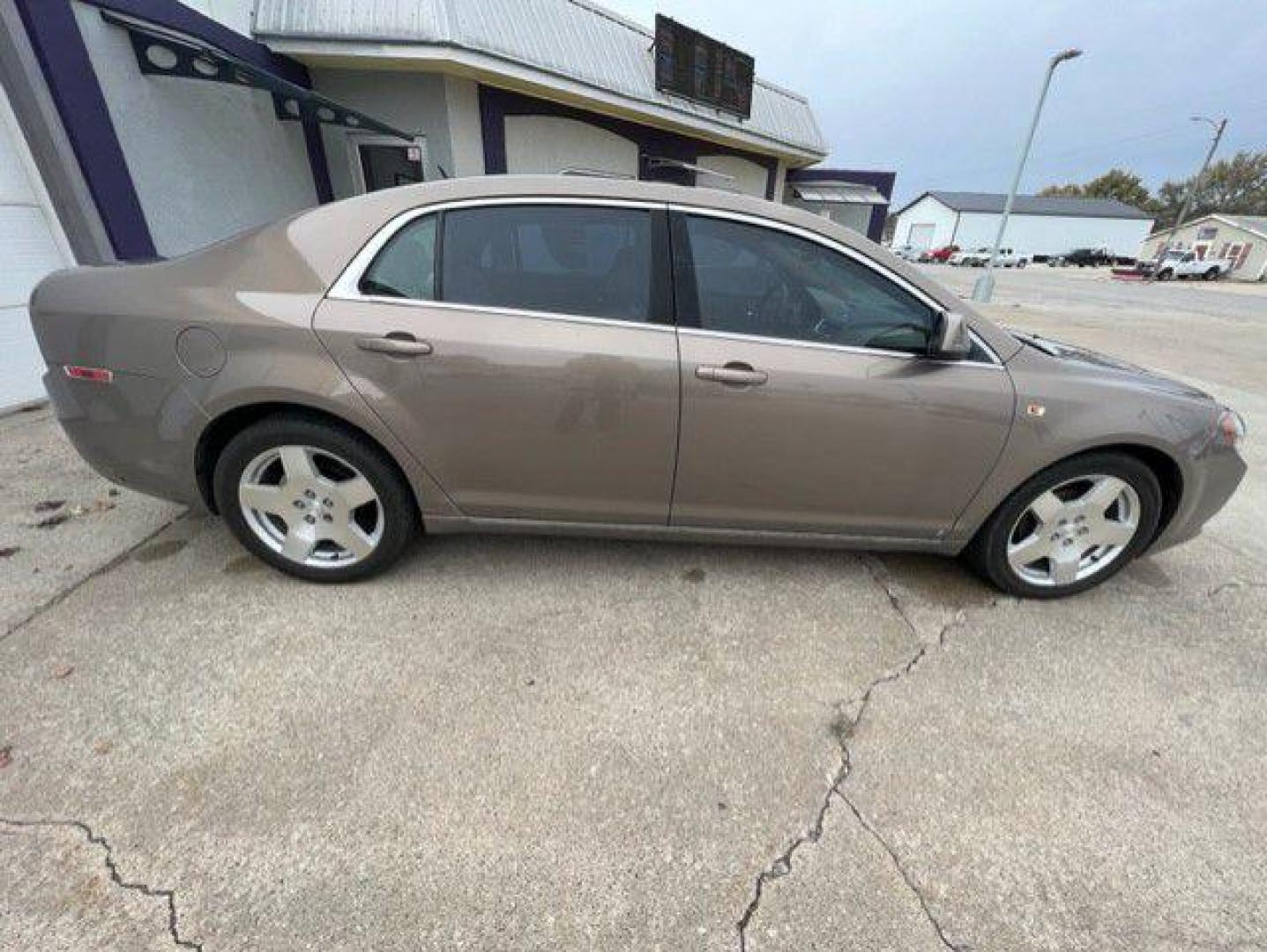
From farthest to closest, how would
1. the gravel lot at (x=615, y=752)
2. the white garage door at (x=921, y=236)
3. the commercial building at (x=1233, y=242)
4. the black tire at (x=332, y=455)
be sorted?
the white garage door at (x=921, y=236) < the commercial building at (x=1233, y=242) < the black tire at (x=332, y=455) < the gravel lot at (x=615, y=752)

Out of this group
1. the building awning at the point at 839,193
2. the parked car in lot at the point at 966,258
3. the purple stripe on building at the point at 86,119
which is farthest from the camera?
the parked car in lot at the point at 966,258

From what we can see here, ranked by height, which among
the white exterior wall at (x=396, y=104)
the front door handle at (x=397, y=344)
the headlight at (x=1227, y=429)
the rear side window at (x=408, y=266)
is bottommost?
the headlight at (x=1227, y=429)

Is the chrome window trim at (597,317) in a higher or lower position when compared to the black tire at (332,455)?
higher

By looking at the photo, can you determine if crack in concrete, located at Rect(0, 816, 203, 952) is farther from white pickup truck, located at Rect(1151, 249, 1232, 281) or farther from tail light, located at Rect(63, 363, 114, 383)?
white pickup truck, located at Rect(1151, 249, 1232, 281)

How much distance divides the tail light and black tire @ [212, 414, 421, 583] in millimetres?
473

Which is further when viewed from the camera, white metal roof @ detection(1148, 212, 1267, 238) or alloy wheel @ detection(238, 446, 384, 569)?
white metal roof @ detection(1148, 212, 1267, 238)

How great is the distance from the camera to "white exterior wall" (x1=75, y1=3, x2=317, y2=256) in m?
4.51

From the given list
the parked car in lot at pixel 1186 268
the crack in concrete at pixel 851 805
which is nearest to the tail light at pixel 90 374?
the crack in concrete at pixel 851 805

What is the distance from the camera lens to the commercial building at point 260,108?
4180 millimetres

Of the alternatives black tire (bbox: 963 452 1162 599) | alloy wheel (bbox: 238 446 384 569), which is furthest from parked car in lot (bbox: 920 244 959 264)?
alloy wheel (bbox: 238 446 384 569)

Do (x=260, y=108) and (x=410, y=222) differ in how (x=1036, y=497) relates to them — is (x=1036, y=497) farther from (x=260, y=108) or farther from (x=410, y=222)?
(x=260, y=108)

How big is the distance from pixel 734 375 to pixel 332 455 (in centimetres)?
159

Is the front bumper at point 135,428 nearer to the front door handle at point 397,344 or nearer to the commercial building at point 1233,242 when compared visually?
the front door handle at point 397,344

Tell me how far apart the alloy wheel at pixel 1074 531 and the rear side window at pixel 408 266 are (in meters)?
2.59
